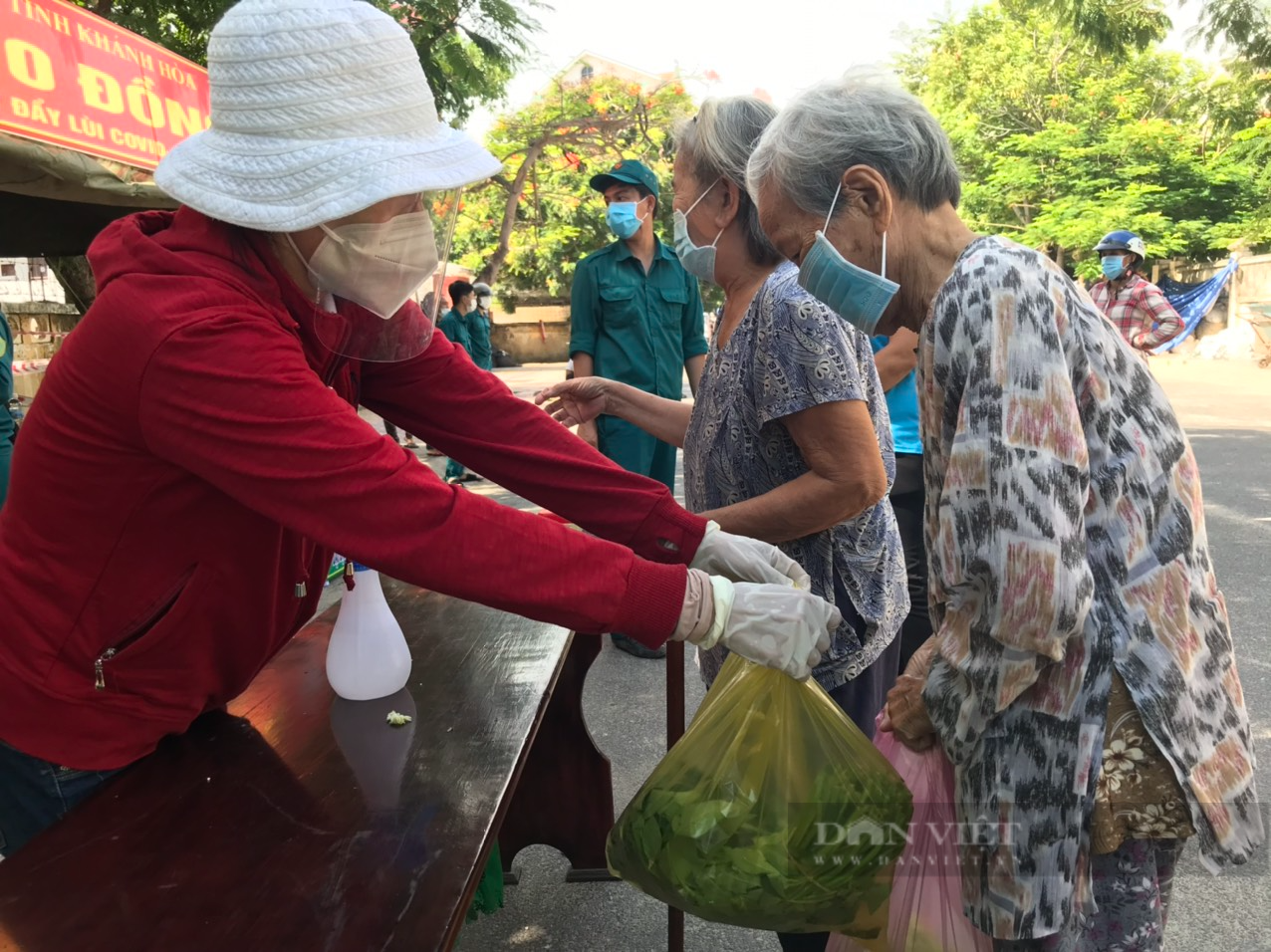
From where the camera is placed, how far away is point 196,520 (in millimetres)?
1189

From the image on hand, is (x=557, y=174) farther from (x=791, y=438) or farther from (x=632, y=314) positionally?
(x=791, y=438)

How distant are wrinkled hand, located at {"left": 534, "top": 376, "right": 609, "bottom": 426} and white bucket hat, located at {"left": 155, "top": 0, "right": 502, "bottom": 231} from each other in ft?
3.66

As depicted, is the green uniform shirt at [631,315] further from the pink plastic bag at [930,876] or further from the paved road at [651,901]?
the pink plastic bag at [930,876]

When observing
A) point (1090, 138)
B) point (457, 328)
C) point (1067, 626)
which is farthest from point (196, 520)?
point (1090, 138)

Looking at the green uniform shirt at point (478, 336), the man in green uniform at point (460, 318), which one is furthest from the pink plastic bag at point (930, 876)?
the green uniform shirt at point (478, 336)

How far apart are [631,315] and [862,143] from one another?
280cm

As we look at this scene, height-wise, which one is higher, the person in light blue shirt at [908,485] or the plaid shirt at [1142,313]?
the person in light blue shirt at [908,485]

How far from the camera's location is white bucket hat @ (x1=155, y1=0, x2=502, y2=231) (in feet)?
3.68

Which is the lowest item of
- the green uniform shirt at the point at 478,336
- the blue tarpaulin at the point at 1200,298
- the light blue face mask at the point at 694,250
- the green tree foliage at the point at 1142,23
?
the blue tarpaulin at the point at 1200,298

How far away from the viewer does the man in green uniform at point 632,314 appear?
386 centimetres

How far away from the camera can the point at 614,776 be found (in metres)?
2.83

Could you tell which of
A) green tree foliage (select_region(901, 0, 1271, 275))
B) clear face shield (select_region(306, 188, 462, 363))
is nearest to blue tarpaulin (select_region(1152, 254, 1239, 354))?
green tree foliage (select_region(901, 0, 1271, 275))

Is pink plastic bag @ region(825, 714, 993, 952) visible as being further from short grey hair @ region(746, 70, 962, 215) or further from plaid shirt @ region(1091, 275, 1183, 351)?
plaid shirt @ region(1091, 275, 1183, 351)

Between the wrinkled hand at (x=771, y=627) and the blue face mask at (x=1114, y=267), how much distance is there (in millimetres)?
6229
